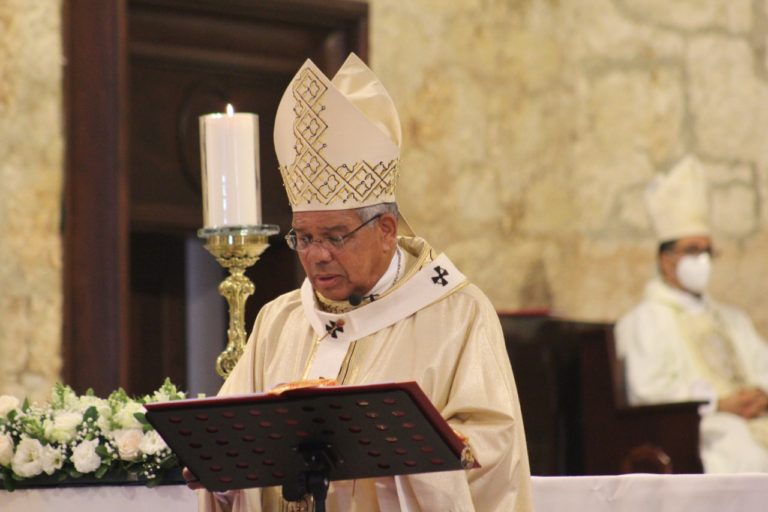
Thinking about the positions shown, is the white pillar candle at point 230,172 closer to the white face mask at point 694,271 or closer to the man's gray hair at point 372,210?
the man's gray hair at point 372,210

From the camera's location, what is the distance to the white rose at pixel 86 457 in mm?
3555

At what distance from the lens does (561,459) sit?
23.7ft

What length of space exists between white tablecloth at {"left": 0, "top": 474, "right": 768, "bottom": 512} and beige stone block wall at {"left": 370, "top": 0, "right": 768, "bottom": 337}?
13.8ft

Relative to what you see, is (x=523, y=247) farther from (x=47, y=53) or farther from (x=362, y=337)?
(x=362, y=337)

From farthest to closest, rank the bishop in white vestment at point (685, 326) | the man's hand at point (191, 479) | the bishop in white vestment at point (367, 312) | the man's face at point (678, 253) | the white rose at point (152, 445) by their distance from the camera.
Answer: the man's face at point (678, 253) < the bishop in white vestment at point (685, 326) < the white rose at point (152, 445) < the bishop in white vestment at point (367, 312) < the man's hand at point (191, 479)

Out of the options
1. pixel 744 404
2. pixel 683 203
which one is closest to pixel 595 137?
pixel 683 203

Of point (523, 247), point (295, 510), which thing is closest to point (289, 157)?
point (295, 510)

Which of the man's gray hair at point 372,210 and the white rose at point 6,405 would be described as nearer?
the man's gray hair at point 372,210

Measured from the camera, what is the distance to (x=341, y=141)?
11.2 ft

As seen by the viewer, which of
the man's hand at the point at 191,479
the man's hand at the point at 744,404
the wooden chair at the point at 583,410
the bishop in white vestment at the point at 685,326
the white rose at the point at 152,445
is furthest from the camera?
the bishop in white vestment at the point at 685,326

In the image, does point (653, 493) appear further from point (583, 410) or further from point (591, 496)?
point (583, 410)

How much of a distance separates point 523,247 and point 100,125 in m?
2.64

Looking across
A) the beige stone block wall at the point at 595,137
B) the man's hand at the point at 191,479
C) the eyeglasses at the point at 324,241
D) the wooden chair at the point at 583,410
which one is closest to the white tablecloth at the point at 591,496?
the man's hand at the point at 191,479

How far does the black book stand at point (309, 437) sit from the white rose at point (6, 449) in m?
0.75
